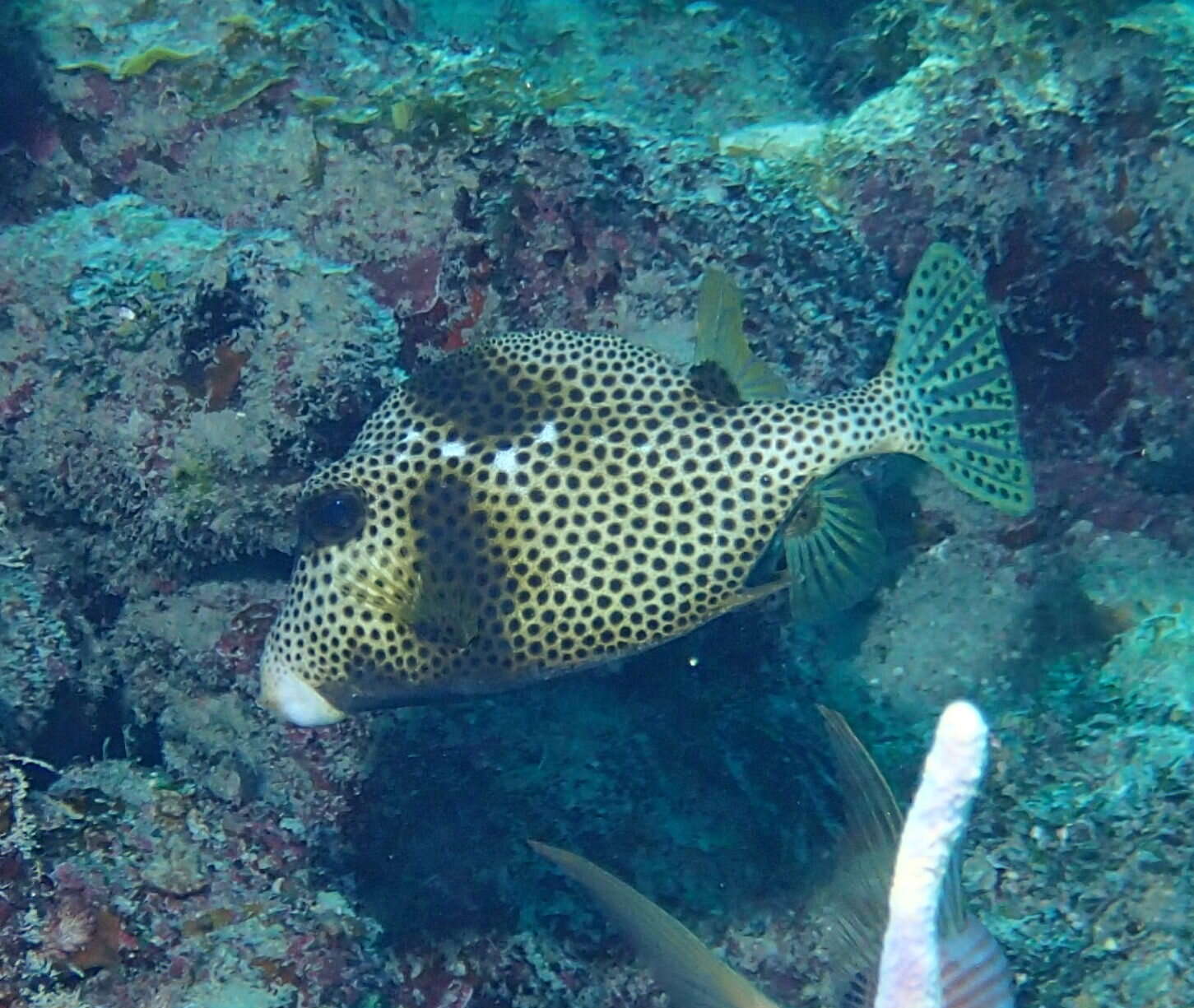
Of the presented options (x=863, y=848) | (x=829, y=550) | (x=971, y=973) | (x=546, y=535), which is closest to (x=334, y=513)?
(x=546, y=535)

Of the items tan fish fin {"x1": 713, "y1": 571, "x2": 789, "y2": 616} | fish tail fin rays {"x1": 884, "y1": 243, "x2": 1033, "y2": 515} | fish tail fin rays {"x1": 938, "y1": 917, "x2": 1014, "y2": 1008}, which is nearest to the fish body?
fish tail fin rays {"x1": 938, "y1": 917, "x2": 1014, "y2": 1008}

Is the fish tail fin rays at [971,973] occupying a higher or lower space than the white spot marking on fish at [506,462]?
lower

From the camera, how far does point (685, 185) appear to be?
161 inches

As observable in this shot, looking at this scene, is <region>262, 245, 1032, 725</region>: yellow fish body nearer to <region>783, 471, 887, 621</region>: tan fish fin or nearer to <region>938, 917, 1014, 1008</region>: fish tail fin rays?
<region>783, 471, 887, 621</region>: tan fish fin

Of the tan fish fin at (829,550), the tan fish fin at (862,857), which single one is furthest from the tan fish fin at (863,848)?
the tan fish fin at (829,550)

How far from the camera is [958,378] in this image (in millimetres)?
3432

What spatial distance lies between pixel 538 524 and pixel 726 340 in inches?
35.4

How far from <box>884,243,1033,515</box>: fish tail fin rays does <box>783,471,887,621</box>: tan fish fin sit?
0.34m

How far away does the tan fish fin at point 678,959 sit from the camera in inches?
69.2

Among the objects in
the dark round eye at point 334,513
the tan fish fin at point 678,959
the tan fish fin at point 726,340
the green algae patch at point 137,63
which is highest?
the green algae patch at point 137,63

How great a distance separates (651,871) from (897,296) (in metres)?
3.04

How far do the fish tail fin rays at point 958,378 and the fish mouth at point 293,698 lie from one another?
224 centimetres

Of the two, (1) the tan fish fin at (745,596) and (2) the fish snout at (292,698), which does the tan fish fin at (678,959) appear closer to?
(1) the tan fish fin at (745,596)

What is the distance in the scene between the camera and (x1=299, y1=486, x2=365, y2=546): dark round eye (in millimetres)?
3104
